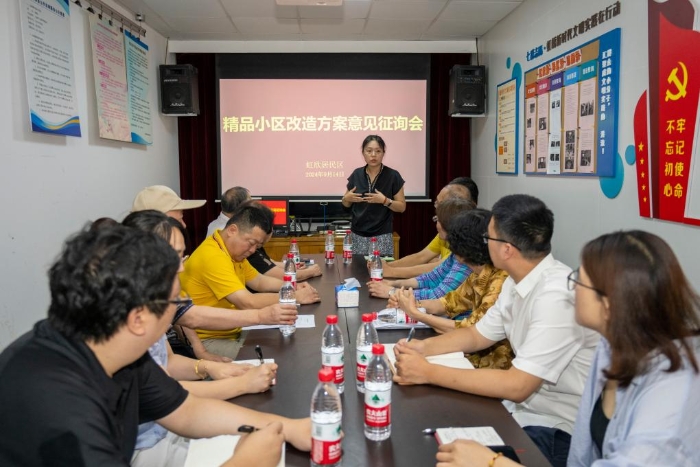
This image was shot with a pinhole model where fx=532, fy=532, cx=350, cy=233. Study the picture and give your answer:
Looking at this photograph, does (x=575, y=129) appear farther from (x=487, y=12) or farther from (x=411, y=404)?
(x=411, y=404)

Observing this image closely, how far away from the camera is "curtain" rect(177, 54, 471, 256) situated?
5.83 meters

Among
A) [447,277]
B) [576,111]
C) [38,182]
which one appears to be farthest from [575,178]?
[38,182]

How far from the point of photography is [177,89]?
17.3ft

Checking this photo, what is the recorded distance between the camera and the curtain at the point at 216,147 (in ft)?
19.1

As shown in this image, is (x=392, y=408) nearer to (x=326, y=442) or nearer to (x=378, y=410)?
(x=378, y=410)

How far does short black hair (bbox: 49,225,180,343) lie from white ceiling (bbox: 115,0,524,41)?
12.4 feet

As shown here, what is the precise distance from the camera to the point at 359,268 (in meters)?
3.73

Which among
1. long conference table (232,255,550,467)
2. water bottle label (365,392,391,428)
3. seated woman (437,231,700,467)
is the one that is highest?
seated woman (437,231,700,467)

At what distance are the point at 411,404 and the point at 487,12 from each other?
13.4 feet

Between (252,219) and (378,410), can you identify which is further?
(252,219)

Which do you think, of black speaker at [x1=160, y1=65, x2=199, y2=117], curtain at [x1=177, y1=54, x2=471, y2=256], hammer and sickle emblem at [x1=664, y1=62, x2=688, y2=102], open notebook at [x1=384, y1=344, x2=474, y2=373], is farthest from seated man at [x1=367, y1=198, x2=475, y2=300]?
black speaker at [x1=160, y1=65, x2=199, y2=117]

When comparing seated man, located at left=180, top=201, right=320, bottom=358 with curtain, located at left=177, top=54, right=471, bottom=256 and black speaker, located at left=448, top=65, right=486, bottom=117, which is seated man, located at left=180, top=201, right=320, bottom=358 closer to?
black speaker, located at left=448, top=65, right=486, bottom=117

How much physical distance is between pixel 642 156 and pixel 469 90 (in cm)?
273

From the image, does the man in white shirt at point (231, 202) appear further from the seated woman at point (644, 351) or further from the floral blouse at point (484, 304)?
the seated woman at point (644, 351)
